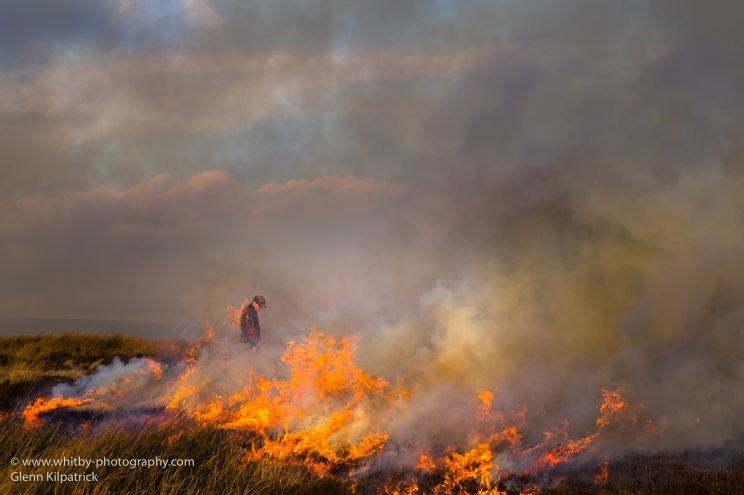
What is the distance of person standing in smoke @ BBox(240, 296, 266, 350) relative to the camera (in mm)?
22734

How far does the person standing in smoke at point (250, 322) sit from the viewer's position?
2273cm

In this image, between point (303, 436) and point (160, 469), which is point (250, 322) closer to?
point (303, 436)

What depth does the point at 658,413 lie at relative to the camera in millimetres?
18422

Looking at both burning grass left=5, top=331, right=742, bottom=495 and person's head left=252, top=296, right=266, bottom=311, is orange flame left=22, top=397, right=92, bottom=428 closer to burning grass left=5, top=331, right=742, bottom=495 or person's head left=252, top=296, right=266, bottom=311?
burning grass left=5, top=331, right=742, bottom=495

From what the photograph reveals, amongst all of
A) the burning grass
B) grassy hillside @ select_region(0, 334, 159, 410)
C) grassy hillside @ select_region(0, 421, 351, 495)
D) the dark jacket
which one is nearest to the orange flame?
the burning grass

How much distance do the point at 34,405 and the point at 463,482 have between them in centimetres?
1324

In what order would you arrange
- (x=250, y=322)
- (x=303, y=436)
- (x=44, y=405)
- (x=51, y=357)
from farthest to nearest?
(x=51, y=357)
(x=250, y=322)
(x=44, y=405)
(x=303, y=436)

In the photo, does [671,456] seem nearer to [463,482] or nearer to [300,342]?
[463,482]

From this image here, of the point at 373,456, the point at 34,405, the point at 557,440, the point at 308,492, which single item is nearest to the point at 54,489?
the point at 308,492

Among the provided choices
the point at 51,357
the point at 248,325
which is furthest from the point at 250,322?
the point at 51,357

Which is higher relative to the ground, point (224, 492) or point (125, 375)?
point (125, 375)

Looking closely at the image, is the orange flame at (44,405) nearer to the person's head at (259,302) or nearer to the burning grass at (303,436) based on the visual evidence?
the burning grass at (303,436)

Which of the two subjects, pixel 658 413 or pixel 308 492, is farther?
pixel 658 413

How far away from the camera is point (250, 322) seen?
22.8 meters
